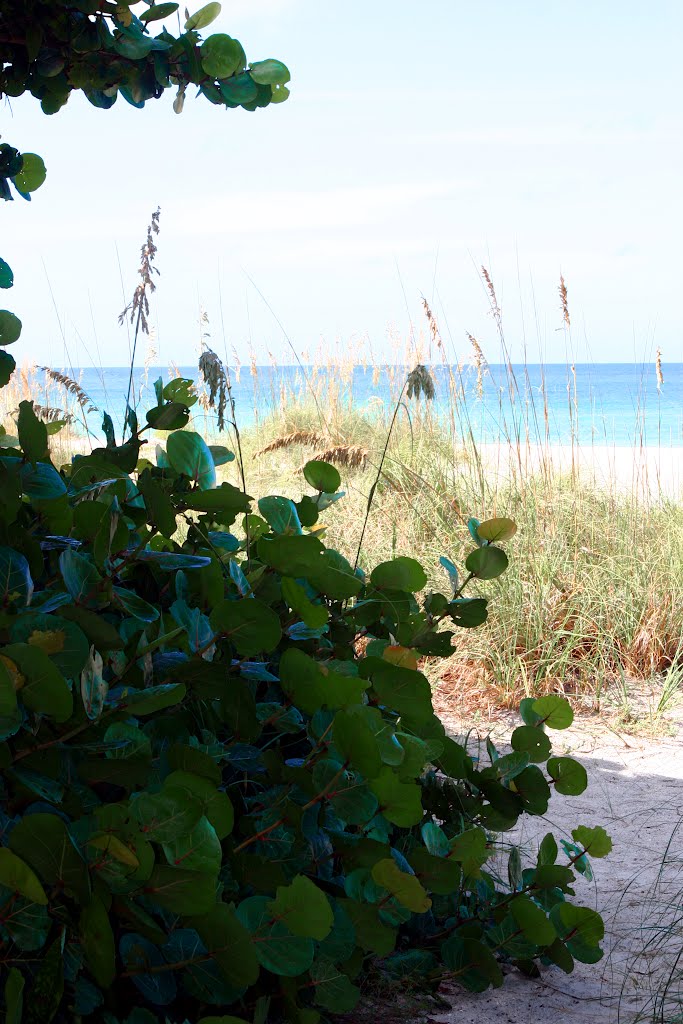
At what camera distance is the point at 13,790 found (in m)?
0.80

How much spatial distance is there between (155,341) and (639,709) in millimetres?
3274

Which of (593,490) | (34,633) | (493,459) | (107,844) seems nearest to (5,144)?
(34,633)

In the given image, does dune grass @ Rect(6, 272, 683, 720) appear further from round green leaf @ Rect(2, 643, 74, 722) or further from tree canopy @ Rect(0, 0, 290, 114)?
round green leaf @ Rect(2, 643, 74, 722)

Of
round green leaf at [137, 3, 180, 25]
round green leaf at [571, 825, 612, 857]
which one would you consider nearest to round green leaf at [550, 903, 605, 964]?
round green leaf at [571, 825, 612, 857]

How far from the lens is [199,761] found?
0.80 metres

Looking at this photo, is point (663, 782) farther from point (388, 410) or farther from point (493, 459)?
point (388, 410)

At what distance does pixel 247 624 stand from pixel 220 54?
70 centimetres

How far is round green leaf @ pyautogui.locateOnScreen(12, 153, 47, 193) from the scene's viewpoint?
1.24 meters

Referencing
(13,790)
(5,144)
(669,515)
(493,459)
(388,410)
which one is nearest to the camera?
(13,790)

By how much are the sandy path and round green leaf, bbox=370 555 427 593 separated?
652mm

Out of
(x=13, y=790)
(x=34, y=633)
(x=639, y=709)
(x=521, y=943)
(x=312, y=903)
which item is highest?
(x=34, y=633)

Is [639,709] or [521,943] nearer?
[521,943]

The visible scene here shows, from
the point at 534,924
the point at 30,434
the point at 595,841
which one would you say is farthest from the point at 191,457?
the point at 595,841

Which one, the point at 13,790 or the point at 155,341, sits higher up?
the point at 155,341
